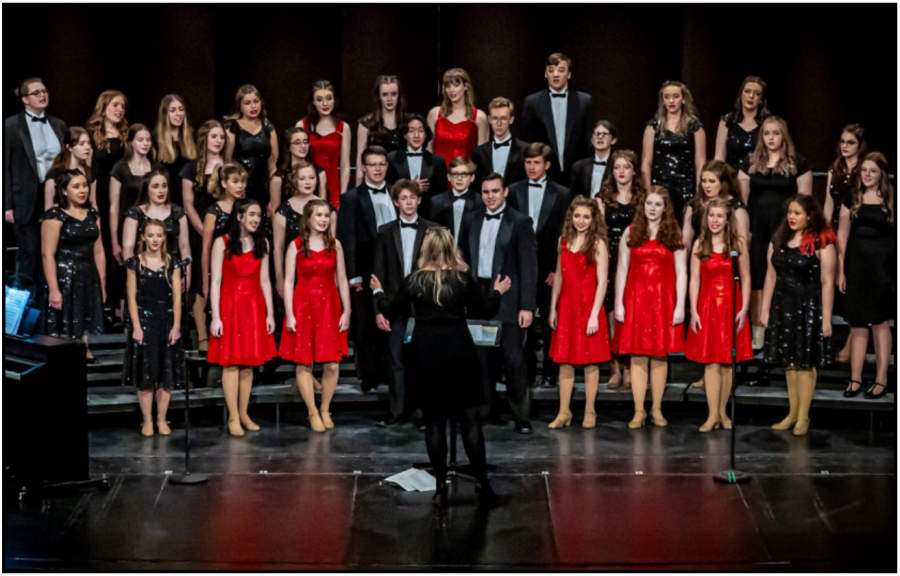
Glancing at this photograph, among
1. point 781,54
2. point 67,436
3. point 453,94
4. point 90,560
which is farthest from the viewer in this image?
point 781,54

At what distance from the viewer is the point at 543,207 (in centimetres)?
870

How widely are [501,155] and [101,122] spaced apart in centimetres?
268

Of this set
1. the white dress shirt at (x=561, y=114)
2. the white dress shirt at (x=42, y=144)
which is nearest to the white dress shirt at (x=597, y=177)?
the white dress shirt at (x=561, y=114)

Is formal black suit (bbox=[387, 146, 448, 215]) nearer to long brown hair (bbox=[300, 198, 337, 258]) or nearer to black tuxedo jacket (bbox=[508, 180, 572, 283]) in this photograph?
black tuxedo jacket (bbox=[508, 180, 572, 283])

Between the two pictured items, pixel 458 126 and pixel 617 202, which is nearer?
pixel 617 202

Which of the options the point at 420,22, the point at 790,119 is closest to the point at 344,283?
the point at 420,22

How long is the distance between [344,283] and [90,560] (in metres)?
2.79

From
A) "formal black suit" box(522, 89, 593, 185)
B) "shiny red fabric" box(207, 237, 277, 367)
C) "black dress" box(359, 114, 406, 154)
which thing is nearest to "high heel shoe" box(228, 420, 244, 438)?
"shiny red fabric" box(207, 237, 277, 367)

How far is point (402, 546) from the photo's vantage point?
250 inches

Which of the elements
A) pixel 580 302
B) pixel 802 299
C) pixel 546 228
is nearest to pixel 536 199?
pixel 546 228

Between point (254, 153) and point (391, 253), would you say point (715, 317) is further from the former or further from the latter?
point (254, 153)

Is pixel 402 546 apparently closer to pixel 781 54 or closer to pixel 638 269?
pixel 638 269

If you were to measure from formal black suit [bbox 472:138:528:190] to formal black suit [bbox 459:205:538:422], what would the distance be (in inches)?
25.8

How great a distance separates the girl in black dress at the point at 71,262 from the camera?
8508mm
